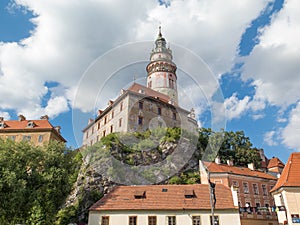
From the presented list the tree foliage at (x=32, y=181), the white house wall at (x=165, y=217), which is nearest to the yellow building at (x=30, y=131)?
the tree foliage at (x=32, y=181)

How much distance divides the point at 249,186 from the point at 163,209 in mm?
16868

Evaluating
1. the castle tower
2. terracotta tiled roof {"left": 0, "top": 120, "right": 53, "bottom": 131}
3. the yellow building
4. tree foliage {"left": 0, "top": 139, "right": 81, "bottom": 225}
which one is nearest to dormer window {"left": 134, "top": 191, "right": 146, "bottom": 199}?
tree foliage {"left": 0, "top": 139, "right": 81, "bottom": 225}

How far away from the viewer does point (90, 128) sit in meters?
61.9

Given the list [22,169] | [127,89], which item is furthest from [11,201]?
[127,89]

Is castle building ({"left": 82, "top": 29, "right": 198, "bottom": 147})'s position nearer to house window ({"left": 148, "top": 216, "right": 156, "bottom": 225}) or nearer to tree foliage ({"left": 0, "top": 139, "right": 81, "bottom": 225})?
tree foliage ({"left": 0, "top": 139, "right": 81, "bottom": 225})

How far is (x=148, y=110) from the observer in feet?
172

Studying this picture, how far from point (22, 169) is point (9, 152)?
2337mm

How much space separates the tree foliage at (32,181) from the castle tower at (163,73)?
35238mm

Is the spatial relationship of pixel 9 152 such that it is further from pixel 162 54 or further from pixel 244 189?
pixel 162 54

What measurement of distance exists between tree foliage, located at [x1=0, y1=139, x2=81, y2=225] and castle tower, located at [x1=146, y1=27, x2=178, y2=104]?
3524cm

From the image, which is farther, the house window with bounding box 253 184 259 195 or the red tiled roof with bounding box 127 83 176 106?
the red tiled roof with bounding box 127 83 176 106

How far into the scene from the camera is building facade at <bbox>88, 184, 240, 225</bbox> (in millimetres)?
23938

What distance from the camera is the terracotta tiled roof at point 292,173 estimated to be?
26675mm

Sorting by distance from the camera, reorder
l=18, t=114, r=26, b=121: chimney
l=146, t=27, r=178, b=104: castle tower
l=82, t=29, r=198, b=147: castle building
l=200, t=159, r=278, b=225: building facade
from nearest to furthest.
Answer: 1. l=200, t=159, r=278, b=225: building facade
2. l=82, t=29, r=198, b=147: castle building
3. l=18, t=114, r=26, b=121: chimney
4. l=146, t=27, r=178, b=104: castle tower
